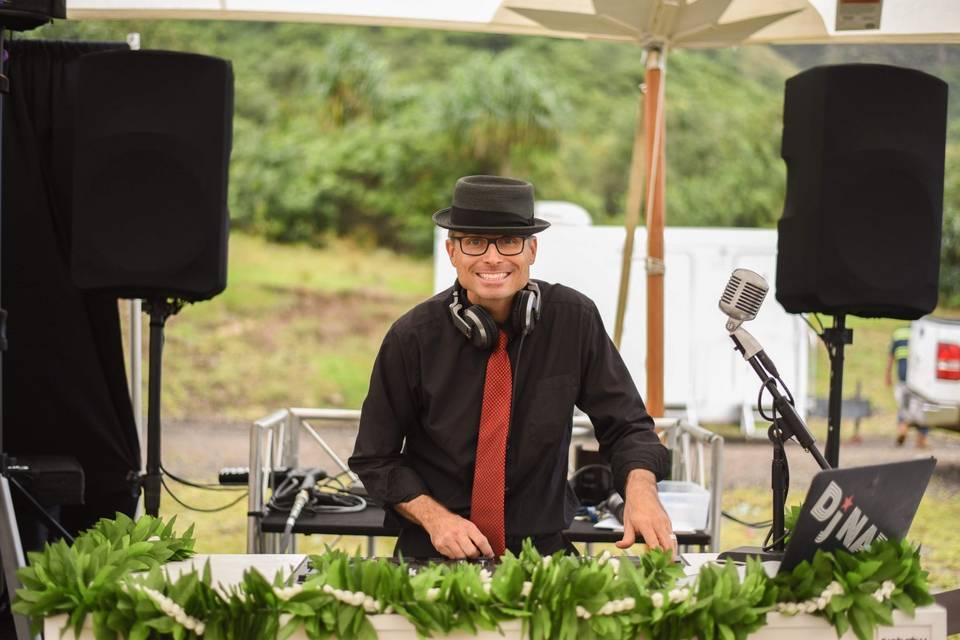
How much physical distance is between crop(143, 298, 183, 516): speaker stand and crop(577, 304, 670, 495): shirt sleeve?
1.30 meters

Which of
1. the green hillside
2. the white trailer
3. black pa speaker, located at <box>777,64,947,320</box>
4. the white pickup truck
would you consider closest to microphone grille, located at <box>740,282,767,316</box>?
black pa speaker, located at <box>777,64,947,320</box>

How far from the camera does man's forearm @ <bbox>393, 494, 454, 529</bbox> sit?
2.22 m

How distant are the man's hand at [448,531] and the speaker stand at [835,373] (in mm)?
1438

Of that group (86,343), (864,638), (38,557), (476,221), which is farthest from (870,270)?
(86,343)

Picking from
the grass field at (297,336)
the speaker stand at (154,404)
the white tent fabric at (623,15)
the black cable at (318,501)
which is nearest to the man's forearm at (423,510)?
the speaker stand at (154,404)

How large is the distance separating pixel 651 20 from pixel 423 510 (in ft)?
7.31

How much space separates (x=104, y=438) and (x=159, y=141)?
47.9 inches

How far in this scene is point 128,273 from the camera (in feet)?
9.94

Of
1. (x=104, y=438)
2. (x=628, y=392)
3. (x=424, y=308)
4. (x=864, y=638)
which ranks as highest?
(x=424, y=308)

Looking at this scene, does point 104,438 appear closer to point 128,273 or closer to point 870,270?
point 128,273

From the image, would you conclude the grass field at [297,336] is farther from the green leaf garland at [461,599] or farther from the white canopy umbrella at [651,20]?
the green leaf garland at [461,599]

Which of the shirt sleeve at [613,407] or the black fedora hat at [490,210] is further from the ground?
the black fedora hat at [490,210]

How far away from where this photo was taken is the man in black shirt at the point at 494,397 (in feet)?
7.63

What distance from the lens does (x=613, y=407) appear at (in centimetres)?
246
